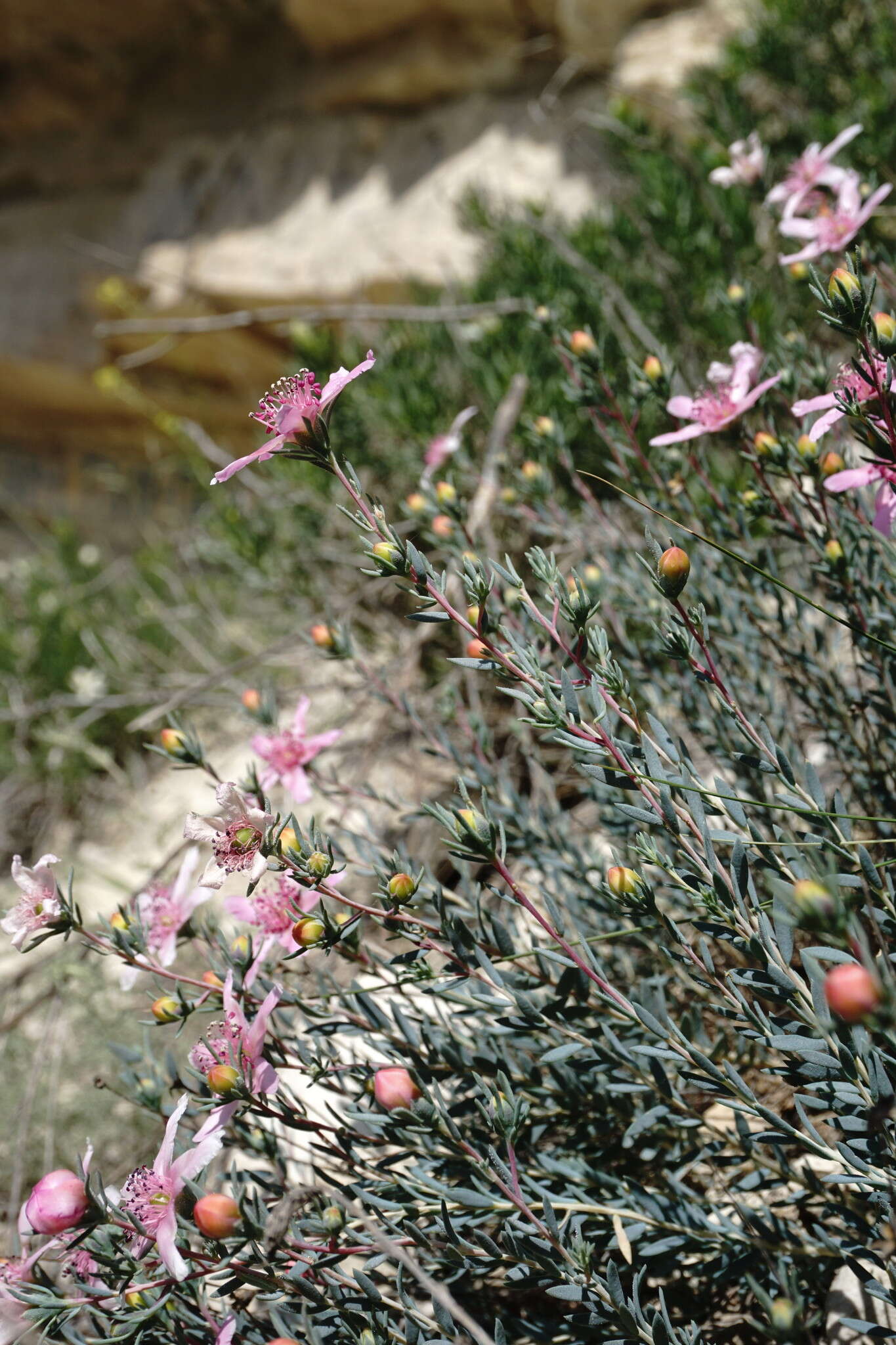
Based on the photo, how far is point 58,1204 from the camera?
2.68 ft

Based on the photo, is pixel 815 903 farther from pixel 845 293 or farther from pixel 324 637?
pixel 324 637

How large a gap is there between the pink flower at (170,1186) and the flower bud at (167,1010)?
0.30 ft

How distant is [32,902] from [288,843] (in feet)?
1.18

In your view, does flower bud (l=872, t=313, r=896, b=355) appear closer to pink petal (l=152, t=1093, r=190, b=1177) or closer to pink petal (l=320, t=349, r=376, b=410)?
pink petal (l=320, t=349, r=376, b=410)

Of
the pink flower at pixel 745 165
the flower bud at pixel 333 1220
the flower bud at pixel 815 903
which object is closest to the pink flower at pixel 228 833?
the flower bud at pixel 333 1220

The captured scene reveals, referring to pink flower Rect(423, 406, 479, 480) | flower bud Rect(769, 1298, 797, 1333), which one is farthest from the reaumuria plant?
pink flower Rect(423, 406, 479, 480)

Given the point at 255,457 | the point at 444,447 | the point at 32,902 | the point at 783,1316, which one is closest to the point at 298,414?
the point at 255,457

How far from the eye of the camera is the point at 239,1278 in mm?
875

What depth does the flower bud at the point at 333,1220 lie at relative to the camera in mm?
893

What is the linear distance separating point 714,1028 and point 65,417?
6965mm

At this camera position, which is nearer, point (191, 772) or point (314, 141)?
point (191, 772)

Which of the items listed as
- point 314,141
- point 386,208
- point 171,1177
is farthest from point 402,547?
point 314,141

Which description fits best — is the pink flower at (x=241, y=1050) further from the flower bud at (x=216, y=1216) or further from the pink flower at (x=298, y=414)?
the pink flower at (x=298, y=414)

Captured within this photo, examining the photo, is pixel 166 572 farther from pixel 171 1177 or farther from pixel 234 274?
pixel 171 1177
